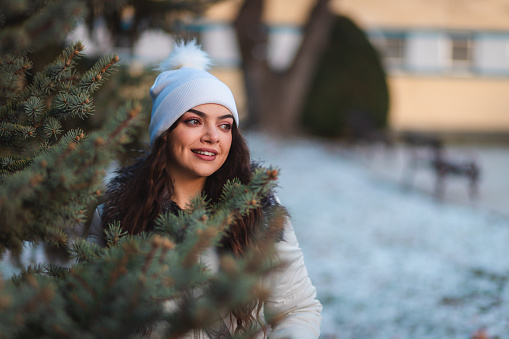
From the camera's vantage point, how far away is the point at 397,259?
597 cm

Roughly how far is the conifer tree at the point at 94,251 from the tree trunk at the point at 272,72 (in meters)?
12.4

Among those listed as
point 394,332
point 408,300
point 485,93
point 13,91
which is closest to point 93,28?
point 13,91

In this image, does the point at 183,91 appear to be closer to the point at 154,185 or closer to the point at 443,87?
the point at 154,185

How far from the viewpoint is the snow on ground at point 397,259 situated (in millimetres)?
4336

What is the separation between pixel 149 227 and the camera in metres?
1.79

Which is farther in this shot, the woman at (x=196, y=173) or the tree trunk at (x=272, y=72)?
the tree trunk at (x=272, y=72)

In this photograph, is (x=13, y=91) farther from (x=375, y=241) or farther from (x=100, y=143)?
(x=375, y=241)

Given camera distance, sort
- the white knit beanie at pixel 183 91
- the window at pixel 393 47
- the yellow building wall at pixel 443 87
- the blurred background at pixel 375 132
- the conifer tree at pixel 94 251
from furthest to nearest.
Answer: the window at pixel 393 47 → the yellow building wall at pixel 443 87 → the blurred background at pixel 375 132 → the white knit beanie at pixel 183 91 → the conifer tree at pixel 94 251

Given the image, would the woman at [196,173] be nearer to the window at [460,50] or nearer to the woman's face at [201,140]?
the woman's face at [201,140]

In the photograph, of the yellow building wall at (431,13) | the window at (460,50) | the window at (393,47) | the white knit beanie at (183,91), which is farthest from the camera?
the window at (460,50)

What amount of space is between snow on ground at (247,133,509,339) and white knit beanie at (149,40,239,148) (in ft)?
1.66

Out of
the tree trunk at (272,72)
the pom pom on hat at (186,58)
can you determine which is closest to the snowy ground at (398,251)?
the pom pom on hat at (186,58)

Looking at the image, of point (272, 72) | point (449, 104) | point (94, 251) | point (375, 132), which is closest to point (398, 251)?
point (94, 251)

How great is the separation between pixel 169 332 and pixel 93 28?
2691mm
